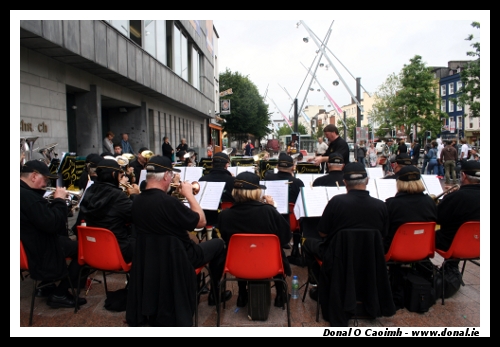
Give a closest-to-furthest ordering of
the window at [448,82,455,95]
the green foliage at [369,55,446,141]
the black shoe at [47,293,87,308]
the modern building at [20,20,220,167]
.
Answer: the black shoe at [47,293,87,308] < the modern building at [20,20,220,167] < the green foliage at [369,55,446,141] < the window at [448,82,455,95]

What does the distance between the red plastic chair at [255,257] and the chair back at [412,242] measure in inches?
52.1

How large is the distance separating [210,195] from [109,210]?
1.71 metres

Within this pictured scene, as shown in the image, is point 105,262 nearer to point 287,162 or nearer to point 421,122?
point 287,162

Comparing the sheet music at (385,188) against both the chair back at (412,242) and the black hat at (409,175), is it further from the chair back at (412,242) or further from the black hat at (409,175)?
the chair back at (412,242)

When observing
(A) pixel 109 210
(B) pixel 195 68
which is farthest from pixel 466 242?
(B) pixel 195 68

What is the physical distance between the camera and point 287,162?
19.8ft

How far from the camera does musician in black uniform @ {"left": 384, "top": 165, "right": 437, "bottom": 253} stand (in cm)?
415

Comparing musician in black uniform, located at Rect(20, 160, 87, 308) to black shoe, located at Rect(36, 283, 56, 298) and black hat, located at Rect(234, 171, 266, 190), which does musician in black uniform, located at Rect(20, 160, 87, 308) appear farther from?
black hat, located at Rect(234, 171, 266, 190)

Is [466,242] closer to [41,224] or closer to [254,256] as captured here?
[254,256]

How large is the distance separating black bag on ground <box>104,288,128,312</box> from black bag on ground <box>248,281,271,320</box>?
4.85 feet

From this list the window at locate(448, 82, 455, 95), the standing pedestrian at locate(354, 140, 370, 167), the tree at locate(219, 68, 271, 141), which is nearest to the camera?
the standing pedestrian at locate(354, 140, 370, 167)

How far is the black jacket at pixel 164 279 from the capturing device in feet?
11.2

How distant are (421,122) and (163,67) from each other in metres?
32.7

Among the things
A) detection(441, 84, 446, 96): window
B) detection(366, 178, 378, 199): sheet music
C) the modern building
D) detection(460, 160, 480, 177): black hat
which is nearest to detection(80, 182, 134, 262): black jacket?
detection(366, 178, 378, 199): sheet music
